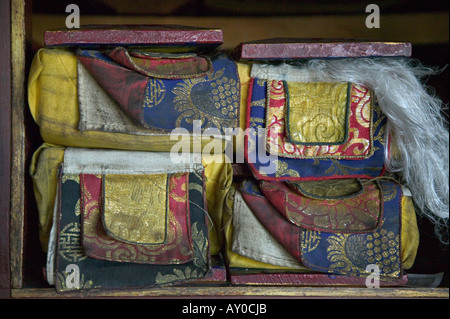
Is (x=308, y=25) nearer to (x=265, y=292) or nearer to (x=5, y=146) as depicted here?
(x=265, y=292)

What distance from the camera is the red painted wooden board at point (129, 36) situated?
1128mm

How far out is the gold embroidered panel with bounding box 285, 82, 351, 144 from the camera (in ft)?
3.98

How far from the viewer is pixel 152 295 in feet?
3.76

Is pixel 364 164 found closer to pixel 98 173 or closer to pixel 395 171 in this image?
pixel 395 171

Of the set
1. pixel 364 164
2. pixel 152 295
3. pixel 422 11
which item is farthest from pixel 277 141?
pixel 422 11

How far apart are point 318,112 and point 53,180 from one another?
0.71 m

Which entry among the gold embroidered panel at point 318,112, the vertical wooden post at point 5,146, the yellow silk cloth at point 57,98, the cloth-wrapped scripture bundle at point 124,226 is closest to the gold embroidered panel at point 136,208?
the cloth-wrapped scripture bundle at point 124,226

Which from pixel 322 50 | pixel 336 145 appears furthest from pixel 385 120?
pixel 322 50

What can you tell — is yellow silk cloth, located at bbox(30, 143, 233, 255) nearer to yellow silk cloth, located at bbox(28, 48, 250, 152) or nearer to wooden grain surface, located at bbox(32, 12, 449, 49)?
yellow silk cloth, located at bbox(28, 48, 250, 152)

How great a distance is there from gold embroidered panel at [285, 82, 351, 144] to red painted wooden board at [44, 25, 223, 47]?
0.85ft

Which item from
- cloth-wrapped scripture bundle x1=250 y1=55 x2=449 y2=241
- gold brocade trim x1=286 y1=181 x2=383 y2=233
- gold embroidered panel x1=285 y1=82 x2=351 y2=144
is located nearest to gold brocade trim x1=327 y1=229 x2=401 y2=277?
gold brocade trim x1=286 y1=181 x2=383 y2=233

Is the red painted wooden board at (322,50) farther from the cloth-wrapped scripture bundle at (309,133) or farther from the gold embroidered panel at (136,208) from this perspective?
the gold embroidered panel at (136,208)

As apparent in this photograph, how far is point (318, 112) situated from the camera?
122cm

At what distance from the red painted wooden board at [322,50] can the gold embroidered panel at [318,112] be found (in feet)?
0.27
